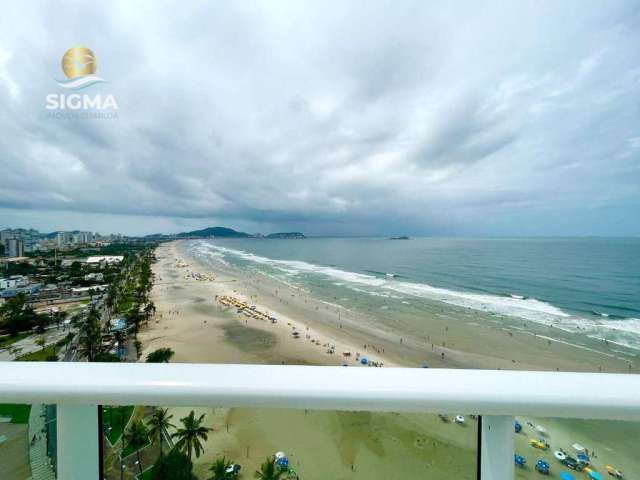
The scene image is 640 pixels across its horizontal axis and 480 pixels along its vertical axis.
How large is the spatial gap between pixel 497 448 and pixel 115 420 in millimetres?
815

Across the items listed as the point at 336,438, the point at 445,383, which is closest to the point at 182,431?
the point at 336,438

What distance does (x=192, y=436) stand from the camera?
699 mm

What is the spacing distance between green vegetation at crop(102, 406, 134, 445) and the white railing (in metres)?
0.08

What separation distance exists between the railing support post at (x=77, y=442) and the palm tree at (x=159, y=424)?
4.2 inches

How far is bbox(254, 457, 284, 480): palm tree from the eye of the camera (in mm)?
677

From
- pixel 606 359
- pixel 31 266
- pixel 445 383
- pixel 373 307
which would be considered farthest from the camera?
pixel 373 307

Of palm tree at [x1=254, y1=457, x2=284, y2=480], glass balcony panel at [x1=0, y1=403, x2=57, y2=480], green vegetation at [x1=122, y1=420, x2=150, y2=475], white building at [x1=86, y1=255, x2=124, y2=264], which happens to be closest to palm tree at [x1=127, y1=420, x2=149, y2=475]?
green vegetation at [x1=122, y1=420, x2=150, y2=475]

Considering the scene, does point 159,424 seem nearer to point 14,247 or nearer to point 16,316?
point 14,247

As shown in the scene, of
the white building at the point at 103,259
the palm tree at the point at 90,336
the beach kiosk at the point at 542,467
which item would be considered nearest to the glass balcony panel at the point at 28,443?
the beach kiosk at the point at 542,467

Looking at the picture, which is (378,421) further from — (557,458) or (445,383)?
(557,458)

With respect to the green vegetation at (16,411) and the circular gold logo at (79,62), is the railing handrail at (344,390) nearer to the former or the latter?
the green vegetation at (16,411)

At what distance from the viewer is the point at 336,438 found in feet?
2.12

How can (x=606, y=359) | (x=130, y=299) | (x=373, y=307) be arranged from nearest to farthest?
(x=606, y=359), (x=130, y=299), (x=373, y=307)

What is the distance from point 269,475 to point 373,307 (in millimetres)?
17572
